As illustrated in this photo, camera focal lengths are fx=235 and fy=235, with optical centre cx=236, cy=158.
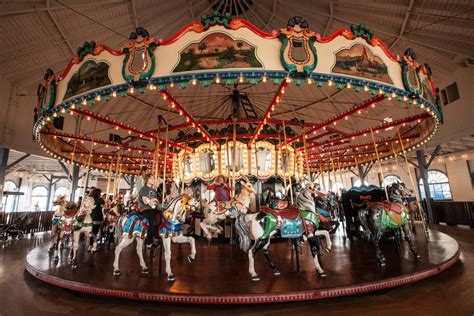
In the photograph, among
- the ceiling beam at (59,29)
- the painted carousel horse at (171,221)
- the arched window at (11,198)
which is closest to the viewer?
the painted carousel horse at (171,221)

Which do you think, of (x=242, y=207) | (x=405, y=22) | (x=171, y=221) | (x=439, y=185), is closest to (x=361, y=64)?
(x=242, y=207)

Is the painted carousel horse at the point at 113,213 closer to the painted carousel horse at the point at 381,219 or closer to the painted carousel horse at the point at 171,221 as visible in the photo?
the painted carousel horse at the point at 171,221

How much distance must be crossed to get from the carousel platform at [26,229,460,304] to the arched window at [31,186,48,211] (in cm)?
2756

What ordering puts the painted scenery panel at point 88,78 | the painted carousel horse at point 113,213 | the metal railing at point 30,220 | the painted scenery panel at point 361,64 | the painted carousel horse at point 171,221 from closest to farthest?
the painted scenery panel at point 361,64
the painted scenery panel at point 88,78
the painted carousel horse at point 171,221
the painted carousel horse at point 113,213
the metal railing at point 30,220

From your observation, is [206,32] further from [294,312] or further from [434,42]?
[434,42]

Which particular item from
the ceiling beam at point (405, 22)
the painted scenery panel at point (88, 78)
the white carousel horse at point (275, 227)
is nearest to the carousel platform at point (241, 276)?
the white carousel horse at point (275, 227)

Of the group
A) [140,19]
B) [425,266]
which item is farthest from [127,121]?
[425,266]

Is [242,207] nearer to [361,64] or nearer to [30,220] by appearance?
[361,64]

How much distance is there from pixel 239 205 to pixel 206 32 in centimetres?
315

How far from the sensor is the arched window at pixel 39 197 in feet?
87.5

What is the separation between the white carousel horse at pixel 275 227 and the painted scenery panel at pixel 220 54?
2524 millimetres

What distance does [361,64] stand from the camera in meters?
4.03

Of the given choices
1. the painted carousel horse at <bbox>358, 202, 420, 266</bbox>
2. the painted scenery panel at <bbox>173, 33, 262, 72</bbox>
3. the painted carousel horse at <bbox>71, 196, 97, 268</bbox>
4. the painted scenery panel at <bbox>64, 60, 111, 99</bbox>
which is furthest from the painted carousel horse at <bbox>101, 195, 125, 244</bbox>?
the painted carousel horse at <bbox>358, 202, 420, 266</bbox>

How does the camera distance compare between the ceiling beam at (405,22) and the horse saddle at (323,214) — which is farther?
the ceiling beam at (405,22)
